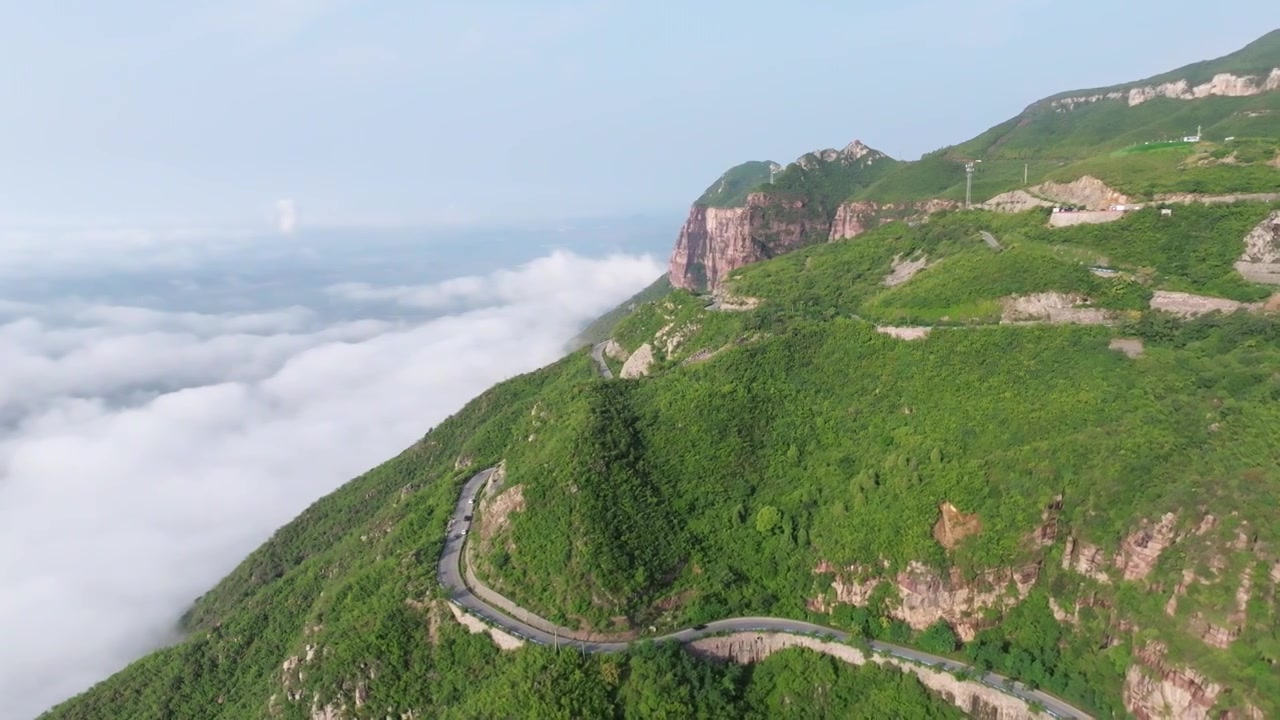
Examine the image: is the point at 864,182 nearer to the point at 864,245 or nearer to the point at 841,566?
the point at 864,245

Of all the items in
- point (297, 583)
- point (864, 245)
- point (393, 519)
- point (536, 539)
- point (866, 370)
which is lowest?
point (297, 583)

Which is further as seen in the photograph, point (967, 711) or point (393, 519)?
point (393, 519)

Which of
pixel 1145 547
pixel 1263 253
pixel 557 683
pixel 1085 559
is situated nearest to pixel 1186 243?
pixel 1263 253

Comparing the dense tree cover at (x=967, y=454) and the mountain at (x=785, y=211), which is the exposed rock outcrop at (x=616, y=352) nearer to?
the dense tree cover at (x=967, y=454)

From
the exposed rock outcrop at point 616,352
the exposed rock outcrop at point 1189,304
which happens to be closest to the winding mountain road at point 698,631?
the exposed rock outcrop at point 1189,304

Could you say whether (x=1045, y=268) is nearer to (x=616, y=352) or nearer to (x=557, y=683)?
(x=616, y=352)

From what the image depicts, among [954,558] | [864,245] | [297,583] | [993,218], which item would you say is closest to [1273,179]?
[993,218]

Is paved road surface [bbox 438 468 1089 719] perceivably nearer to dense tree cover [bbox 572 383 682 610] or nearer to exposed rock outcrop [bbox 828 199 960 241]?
dense tree cover [bbox 572 383 682 610]
